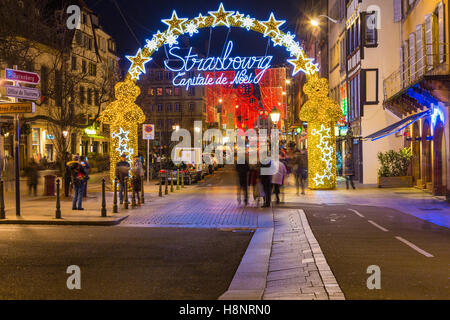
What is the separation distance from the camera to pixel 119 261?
8773 millimetres

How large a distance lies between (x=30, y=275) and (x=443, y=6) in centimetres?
1656

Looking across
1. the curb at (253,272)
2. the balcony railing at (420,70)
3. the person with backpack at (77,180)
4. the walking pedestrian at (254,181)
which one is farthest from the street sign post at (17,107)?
the balcony railing at (420,70)

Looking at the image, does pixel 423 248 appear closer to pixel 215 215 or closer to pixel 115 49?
pixel 215 215

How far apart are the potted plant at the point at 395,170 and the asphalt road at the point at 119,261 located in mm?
15632

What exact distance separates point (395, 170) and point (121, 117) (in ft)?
42.5

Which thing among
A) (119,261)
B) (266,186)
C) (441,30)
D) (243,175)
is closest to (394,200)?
(266,186)

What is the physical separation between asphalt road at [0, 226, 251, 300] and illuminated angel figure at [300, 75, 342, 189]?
12.2m

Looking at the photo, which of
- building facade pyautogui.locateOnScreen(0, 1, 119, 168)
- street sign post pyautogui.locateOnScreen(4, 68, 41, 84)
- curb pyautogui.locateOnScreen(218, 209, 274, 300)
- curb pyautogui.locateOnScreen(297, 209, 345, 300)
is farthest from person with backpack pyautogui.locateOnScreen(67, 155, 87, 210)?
curb pyautogui.locateOnScreen(297, 209, 345, 300)

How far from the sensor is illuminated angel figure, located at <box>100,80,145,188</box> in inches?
936

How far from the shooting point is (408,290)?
6.61m

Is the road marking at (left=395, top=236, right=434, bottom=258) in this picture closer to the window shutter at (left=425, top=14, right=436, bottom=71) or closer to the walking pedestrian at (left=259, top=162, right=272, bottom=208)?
the walking pedestrian at (left=259, top=162, right=272, bottom=208)

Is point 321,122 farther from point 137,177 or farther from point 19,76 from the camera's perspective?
point 19,76

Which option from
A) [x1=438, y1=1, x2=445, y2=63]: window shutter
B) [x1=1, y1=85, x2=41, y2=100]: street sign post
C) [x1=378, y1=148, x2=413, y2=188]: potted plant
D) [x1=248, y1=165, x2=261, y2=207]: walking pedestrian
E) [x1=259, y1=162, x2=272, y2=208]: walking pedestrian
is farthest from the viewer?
[x1=378, y1=148, x2=413, y2=188]: potted plant
